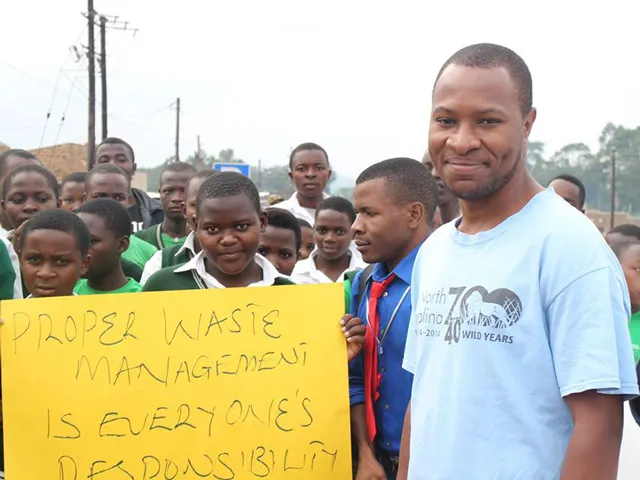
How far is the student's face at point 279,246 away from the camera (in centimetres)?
448

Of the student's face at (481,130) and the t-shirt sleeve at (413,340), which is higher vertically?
the student's face at (481,130)

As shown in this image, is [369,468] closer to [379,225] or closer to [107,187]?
[379,225]

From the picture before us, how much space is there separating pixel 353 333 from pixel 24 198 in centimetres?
287

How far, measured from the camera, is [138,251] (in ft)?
→ 16.0

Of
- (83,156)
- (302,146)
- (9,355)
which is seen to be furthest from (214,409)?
(83,156)

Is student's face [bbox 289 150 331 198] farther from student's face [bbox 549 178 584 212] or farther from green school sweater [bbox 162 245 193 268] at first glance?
green school sweater [bbox 162 245 193 268]

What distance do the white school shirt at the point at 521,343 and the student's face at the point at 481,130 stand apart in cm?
11

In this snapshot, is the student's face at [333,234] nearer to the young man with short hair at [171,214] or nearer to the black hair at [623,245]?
the young man with short hair at [171,214]

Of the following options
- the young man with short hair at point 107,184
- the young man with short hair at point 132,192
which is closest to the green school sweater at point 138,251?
the young man with short hair at point 107,184

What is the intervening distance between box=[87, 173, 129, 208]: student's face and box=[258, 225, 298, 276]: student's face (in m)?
1.58

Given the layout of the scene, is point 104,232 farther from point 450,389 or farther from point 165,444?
point 450,389

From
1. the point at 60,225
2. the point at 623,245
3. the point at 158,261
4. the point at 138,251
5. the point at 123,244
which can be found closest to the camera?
the point at 60,225

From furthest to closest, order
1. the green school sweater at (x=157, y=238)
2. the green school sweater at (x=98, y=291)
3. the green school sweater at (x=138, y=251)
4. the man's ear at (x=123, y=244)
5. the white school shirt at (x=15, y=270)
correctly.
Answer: the green school sweater at (x=157, y=238) < the green school sweater at (x=138, y=251) < the man's ear at (x=123, y=244) < the green school sweater at (x=98, y=291) < the white school shirt at (x=15, y=270)

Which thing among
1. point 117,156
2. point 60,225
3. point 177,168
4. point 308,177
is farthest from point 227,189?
point 117,156
